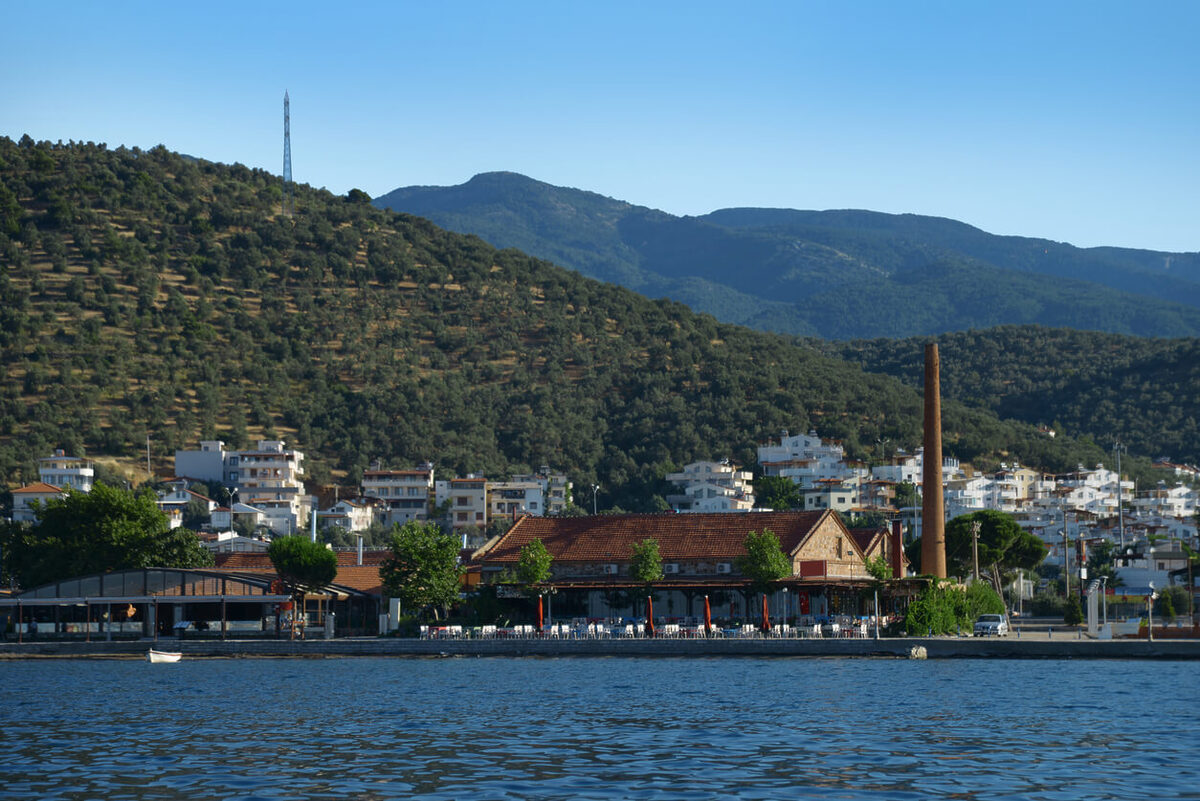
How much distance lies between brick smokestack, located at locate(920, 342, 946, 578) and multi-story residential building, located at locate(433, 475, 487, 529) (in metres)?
62.3

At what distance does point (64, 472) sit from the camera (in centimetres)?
12650

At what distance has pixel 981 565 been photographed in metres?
94.7

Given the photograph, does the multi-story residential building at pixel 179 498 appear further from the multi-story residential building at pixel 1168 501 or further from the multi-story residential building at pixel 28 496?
the multi-story residential building at pixel 1168 501

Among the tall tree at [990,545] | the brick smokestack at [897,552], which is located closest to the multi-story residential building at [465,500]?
the tall tree at [990,545]

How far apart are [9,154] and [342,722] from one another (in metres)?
159

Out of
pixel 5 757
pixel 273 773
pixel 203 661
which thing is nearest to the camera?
pixel 273 773

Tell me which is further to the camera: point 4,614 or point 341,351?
point 341,351

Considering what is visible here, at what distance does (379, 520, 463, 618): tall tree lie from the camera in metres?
75.9

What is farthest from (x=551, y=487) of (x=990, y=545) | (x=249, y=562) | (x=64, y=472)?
(x=990, y=545)

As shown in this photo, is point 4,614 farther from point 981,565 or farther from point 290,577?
point 981,565

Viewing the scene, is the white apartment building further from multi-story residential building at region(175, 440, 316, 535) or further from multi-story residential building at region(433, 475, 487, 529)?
multi-story residential building at region(175, 440, 316, 535)

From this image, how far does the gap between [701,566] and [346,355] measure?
9286 cm

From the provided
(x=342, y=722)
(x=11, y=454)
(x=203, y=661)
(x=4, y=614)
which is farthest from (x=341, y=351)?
(x=342, y=722)

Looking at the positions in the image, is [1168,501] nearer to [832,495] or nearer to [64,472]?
[832,495]
